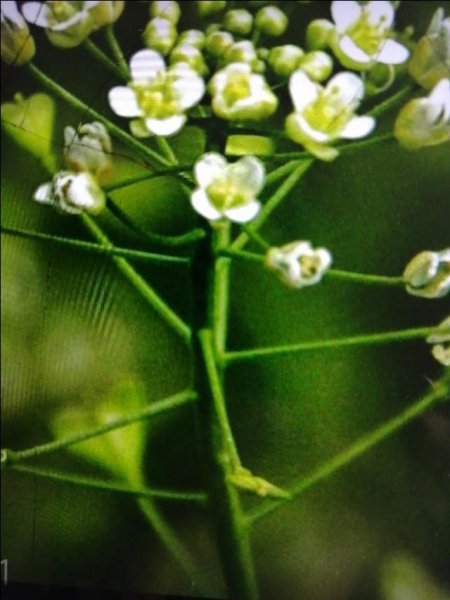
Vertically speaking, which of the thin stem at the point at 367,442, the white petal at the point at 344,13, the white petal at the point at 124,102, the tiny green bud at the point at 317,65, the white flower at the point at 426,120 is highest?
the white petal at the point at 344,13

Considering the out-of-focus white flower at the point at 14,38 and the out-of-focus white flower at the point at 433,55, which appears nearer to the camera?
the out-of-focus white flower at the point at 433,55

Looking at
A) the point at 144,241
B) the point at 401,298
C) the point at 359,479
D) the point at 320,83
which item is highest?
the point at 320,83

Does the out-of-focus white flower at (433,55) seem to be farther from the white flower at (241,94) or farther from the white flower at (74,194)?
A: the white flower at (74,194)

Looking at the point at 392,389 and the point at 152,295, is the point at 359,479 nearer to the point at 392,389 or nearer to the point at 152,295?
the point at 392,389

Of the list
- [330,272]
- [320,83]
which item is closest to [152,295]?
[330,272]

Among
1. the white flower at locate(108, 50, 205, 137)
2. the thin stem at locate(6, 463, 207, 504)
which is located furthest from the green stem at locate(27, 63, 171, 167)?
the thin stem at locate(6, 463, 207, 504)

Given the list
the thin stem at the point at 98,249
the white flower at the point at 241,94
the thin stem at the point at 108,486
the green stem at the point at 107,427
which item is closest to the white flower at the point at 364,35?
the white flower at the point at 241,94
